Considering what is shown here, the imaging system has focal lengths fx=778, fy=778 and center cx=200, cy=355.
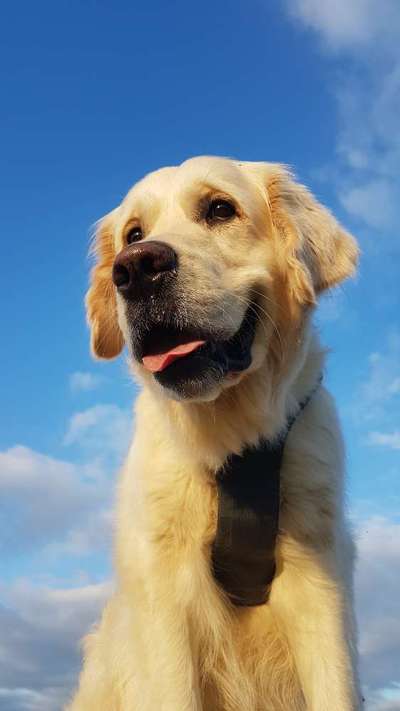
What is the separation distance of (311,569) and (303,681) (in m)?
0.74

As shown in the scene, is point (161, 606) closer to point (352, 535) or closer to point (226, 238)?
point (352, 535)

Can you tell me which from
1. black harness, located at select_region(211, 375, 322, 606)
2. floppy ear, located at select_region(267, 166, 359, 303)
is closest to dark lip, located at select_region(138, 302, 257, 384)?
→ floppy ear, located at select_region(267, 166, 359, 303)

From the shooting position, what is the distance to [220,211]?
5.21 m

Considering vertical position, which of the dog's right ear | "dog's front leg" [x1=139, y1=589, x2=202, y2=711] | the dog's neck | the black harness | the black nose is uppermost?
the dog's right ear

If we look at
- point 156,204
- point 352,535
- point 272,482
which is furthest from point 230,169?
point 352,535

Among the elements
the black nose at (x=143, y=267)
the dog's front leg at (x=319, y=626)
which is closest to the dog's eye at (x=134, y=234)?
the black nose at (x=143, y=267)

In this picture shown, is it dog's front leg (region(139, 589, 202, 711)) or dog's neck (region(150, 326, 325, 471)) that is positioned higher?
dog's neck (region(150, 326, 325, 471))

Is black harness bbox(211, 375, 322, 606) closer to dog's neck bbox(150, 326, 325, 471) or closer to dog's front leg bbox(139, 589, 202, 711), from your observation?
dog's neck bbox(150, 326, 325, 471)

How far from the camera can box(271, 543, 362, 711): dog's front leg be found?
484cm

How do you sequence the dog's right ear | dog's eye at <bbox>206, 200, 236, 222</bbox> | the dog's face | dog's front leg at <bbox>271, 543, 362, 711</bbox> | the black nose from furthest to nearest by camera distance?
the dog's right ear < dog's eye at <bbox>206, 200, 236, 222</bbox> < dog's front leg at <bbox>271, 543, 362, 711</bbox> < the dog's face < the black nose

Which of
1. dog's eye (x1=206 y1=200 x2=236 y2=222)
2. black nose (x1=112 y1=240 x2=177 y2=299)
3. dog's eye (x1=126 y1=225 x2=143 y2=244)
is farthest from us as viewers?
dog's eye (x1=126 y1=225 x2=143 y2=244)

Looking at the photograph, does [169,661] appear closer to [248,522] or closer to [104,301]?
[248,522]

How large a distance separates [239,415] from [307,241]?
1276mm

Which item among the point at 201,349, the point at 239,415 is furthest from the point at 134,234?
the point at 239,415
